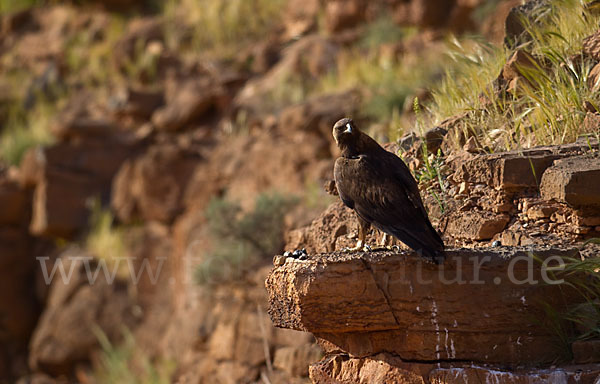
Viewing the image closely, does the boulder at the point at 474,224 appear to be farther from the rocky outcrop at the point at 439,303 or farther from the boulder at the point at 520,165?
the rocky outcrop at the point at 439,303

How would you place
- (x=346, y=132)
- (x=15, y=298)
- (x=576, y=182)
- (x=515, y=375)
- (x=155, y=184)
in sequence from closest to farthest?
(x=515, y=375) → (x=576, y=182) → (x=346, y=132) → (x=155, y=184) → (x=15, y=298)

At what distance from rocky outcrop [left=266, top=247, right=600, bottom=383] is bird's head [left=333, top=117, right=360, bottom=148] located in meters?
0.81

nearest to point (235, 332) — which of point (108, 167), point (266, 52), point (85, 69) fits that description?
point (108, 167)

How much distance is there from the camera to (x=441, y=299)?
3754mm

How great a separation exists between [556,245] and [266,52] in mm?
9527

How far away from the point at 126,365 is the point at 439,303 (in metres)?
6.92

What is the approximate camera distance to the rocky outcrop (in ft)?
12.2

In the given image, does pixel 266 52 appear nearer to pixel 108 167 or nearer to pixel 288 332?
pixel 108 167

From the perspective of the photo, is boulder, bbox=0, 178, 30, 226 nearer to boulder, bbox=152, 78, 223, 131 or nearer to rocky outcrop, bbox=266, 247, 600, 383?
boulder, bbox=152, 78, 223, 131

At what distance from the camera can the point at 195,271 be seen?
8.41m

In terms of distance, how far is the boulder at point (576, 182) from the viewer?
13.4 ft

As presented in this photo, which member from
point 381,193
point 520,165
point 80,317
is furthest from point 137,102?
point 381,193

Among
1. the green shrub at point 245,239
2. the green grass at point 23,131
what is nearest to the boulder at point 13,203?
the green grass at point 23,131

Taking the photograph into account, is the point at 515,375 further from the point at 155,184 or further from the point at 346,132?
the point at 155,184
